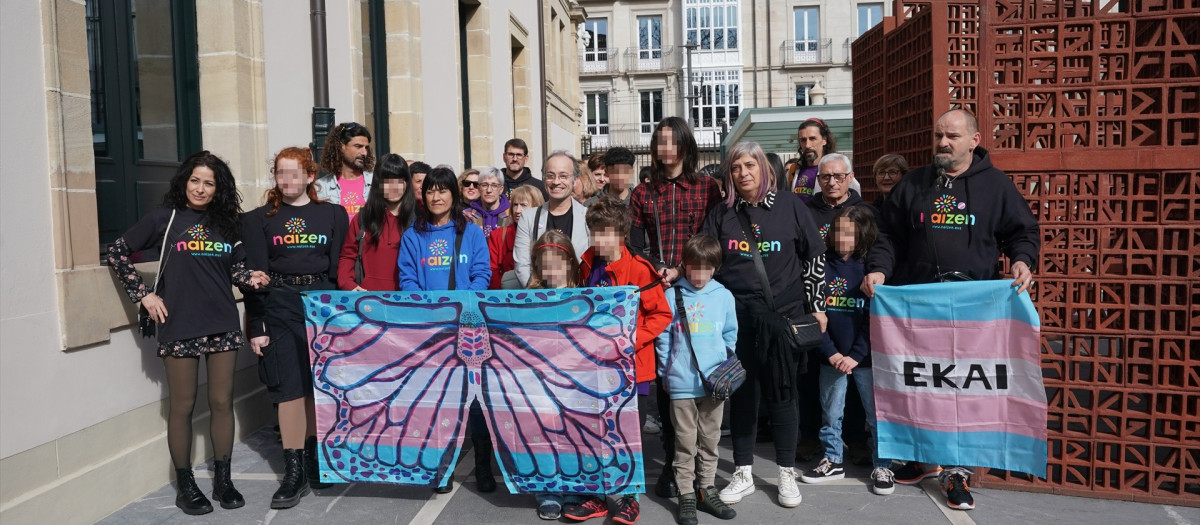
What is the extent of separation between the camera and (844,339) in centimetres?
495

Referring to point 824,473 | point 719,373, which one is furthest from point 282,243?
point 824,473

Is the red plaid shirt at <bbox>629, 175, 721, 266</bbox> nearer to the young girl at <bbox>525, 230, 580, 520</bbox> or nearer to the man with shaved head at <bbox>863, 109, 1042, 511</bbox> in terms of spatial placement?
the young girl at <bbox>525, 230, 580, 520</bbox>

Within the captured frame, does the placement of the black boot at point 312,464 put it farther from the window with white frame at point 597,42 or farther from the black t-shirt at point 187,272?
the window with white frame at point 597,42

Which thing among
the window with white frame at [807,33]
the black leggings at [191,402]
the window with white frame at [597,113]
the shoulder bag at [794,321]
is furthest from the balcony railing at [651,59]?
the black leggings at [191,402]

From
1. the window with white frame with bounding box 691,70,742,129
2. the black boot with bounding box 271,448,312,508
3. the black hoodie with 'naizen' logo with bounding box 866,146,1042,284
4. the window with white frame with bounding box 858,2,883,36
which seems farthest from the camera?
the window with white frame with bounding box 691,70,742,129

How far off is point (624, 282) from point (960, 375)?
1915 millimetres

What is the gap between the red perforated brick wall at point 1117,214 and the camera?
14.9 feet

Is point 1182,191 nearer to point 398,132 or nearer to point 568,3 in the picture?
point 398,132

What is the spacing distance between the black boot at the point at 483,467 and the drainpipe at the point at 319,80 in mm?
3479

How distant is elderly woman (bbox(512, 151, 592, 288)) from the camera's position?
487cm

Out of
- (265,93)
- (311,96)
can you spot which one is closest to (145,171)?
(265,93)

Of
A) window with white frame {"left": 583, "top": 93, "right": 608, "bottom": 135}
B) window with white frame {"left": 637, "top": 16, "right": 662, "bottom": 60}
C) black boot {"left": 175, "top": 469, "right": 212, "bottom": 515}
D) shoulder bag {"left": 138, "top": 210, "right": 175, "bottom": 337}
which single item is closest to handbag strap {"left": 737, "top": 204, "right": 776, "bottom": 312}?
shoulder bag {"left": 138, "top": 210, "right": 175, "bottom": 337}

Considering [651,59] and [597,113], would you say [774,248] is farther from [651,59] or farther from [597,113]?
[597,113]

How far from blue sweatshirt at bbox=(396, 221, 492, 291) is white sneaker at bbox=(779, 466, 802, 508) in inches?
77.5
